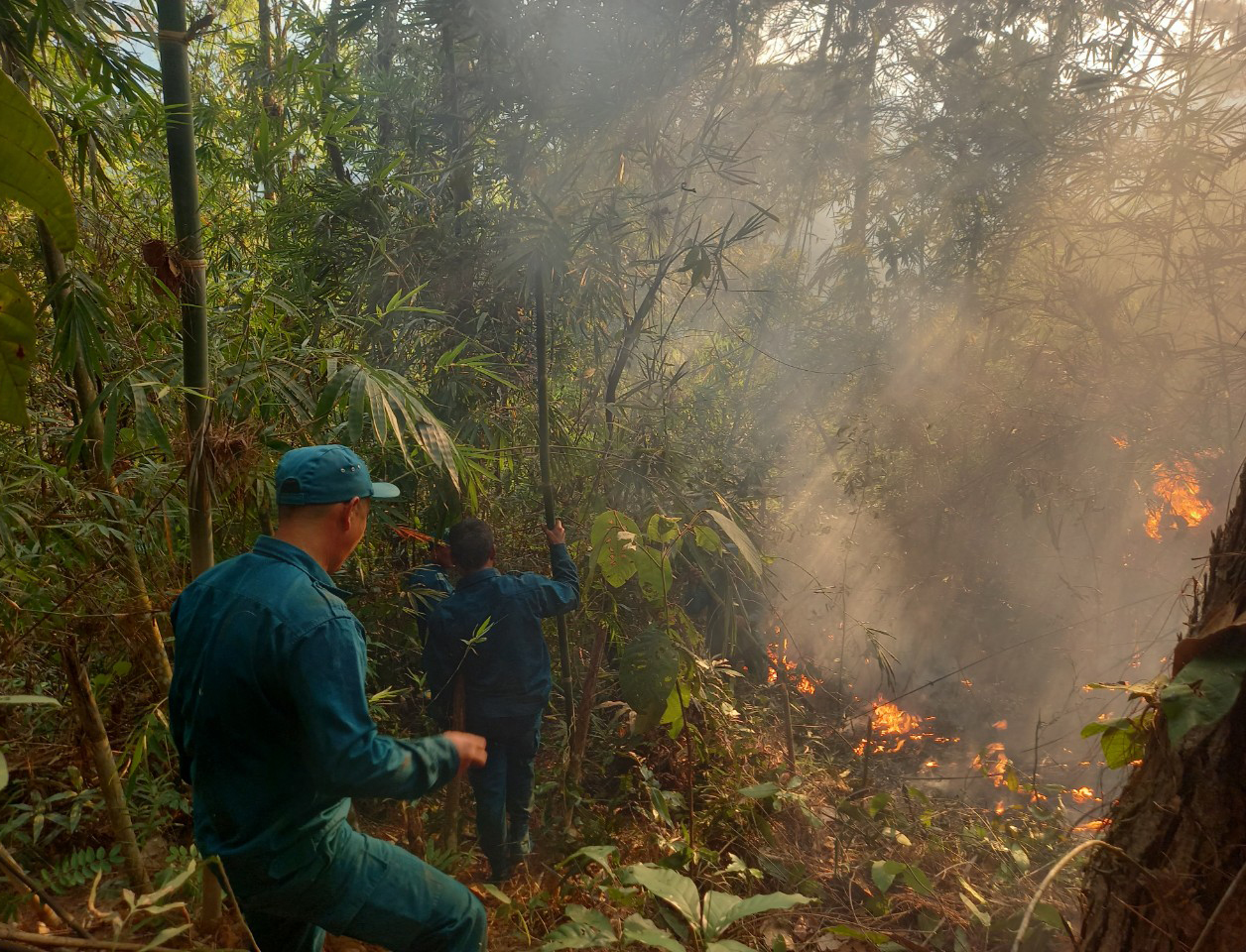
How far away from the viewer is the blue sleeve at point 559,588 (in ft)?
10.4

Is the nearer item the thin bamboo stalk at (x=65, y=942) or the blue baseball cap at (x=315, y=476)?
the thin bamboo stalk at (x=65, y=942)

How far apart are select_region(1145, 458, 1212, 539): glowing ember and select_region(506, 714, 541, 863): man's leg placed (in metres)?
6.19

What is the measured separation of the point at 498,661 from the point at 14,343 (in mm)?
2771

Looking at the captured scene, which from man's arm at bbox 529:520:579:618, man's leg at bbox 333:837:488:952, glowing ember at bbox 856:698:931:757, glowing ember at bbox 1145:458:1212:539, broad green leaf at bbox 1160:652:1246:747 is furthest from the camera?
glowing ember at bbox 1145:458:1212:539

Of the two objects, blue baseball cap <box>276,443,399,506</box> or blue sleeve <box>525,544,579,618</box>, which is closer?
blue baseball cap <box>276,443,399,506</box>

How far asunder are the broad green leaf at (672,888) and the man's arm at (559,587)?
4.77 feet

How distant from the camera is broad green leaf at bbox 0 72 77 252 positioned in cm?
56

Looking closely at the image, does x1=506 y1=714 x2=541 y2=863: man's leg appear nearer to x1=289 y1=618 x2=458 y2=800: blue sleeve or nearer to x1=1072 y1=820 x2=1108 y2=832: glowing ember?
x1=289 y1=618 x2=458 y2=800: blue sleeve

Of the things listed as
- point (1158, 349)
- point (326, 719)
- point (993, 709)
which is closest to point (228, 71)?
point (326, 719)

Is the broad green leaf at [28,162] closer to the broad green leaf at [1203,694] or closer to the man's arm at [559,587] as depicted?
the broad green leaf at [1203,694]

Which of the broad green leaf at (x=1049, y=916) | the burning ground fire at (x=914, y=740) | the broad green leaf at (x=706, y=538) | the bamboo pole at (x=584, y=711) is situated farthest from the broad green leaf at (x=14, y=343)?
the burning ground fire at (x=914, y=740)

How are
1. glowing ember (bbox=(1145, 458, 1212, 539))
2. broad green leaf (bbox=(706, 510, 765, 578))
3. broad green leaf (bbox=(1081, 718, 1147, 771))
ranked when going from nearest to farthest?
broad green leaf (bbox=(1081, 718, 1147, 771)), broad green leaf (bbox=(706, 510, 765, 578)), glowing ember (bbox=(1145, 458, 1212, 539))

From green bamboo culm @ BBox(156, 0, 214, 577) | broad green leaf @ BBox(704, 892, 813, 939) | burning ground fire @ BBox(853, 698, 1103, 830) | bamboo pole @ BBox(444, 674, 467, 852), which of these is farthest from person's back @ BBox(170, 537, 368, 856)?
burning ground fire @ BBox(853, 698, 1103, 830)

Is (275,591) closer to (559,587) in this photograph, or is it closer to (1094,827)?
(559,587)
